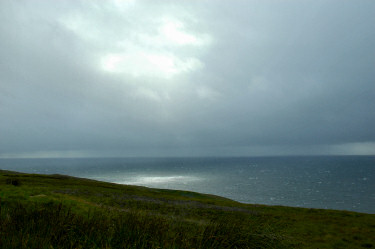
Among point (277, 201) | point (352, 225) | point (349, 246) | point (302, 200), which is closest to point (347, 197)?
point (302, 200)

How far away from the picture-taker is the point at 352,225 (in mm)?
28031

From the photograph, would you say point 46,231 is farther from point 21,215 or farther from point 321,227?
point 321,227

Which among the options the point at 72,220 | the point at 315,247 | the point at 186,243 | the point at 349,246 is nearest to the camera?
the point at 186,243

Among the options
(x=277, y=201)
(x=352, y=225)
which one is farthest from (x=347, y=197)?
(x=352, y=225)

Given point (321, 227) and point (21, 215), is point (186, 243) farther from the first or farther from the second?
point (321, 227)

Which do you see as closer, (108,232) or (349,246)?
(108,232)

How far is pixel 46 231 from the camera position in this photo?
7.12 metres

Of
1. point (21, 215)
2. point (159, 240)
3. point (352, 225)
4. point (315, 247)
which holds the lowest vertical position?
point (352, 225)

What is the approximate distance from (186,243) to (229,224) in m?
2.35

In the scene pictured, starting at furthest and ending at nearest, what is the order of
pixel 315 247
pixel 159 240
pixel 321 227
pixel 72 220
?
pixel 321 227, pixel 315 247, pixel 72 220, pixel 159 240

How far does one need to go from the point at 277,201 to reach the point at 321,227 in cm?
6493

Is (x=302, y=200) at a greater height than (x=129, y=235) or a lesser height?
lesser

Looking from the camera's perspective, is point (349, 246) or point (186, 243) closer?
point (186, 243)

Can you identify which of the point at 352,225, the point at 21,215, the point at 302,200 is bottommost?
the point at 302,200
